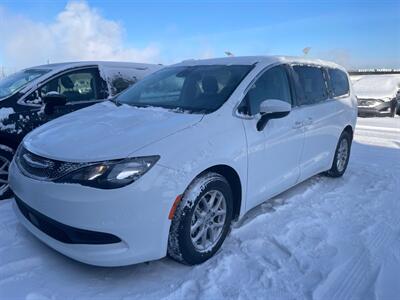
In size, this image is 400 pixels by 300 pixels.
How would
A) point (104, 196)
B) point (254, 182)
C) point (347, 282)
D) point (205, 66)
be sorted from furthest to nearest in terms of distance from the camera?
point (205, 66) → point (254, 182) → point (347, 282) → point (104, 196)

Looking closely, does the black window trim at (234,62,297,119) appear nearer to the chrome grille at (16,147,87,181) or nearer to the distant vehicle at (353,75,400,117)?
the chrome grille at (16,147,87,181)

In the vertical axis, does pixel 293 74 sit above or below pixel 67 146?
above

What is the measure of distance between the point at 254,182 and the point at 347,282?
3.74 ft

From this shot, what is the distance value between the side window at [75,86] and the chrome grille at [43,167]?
1939mm

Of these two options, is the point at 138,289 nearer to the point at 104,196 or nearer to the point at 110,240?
the point at 110,240

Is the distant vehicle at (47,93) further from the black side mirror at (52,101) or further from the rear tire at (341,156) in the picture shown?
the rear tire at (341,156)

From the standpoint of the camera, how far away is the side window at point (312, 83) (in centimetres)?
424

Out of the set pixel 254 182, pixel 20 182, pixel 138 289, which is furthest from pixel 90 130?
pixel 254 182

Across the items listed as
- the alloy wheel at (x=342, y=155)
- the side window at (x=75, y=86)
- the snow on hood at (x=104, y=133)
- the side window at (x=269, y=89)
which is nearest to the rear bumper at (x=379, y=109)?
the alloy wheel at (x=342, y=155)

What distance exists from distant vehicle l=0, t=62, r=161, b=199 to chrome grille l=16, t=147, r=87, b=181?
4.81ft

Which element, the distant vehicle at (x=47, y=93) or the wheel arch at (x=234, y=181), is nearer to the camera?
the wheel arch at (x=234, y=181)

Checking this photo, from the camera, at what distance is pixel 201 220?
2938 millimetres

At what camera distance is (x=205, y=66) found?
3988mm

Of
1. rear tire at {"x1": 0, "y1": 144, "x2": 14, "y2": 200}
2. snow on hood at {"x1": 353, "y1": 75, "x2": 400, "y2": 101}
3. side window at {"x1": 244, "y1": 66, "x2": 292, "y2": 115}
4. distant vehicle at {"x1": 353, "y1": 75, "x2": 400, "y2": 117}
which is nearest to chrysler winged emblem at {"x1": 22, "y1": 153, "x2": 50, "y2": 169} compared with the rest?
rear tire at {"x1": 0, "y1": 144, "x2": 14, "y2": 200}
